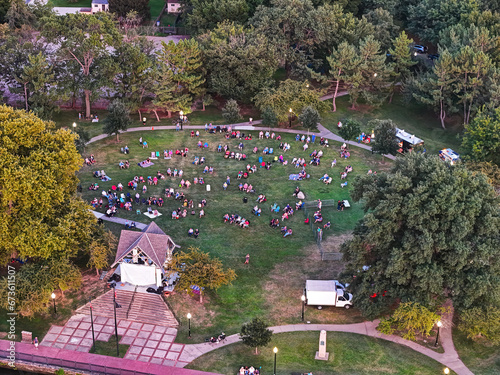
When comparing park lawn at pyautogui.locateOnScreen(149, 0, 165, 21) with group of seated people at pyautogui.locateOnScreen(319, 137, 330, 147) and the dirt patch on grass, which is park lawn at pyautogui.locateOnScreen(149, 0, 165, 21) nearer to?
group of seated people at pyautogui.locateOnScreen(319, 137, 330, 147)

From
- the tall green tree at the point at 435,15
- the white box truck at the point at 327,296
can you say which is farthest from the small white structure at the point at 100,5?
the white box truck at the point at 327,296

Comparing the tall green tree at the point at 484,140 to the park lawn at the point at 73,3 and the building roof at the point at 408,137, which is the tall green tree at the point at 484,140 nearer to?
the building roof at the point at 408,137

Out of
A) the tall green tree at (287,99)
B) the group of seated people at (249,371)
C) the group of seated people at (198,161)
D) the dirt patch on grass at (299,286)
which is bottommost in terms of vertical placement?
the group of seated people at (249,371)

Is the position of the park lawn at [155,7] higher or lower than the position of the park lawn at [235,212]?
higher

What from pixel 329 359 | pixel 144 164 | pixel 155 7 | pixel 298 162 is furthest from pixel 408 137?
pixel 155 7

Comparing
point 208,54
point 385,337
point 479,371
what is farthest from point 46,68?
point 479,371
